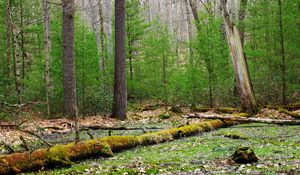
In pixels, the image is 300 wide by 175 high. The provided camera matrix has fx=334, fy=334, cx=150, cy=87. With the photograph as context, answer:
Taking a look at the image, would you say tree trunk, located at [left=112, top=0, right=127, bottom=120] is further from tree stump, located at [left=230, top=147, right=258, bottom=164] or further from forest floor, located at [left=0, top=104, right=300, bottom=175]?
tree stump, located at [left=230, top=147, right=258, bottom=164]

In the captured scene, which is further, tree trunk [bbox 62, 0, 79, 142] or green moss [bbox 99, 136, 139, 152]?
tree trunk [bbox 62, 0, 79, 142]

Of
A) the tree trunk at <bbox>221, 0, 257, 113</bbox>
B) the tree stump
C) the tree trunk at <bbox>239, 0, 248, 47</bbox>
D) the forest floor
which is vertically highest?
the tree trunk at <bbox>239, 0, 248, 47</bbox>

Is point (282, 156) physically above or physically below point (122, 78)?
below

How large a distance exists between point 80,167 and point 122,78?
1052cm

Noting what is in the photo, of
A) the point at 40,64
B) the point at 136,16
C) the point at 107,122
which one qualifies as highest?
the point at 136,16

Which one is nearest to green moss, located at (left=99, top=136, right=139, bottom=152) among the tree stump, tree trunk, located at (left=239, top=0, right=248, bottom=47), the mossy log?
the mossy log

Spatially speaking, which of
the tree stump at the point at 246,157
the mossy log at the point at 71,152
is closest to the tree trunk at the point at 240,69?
the mossy log at the point at 71,152

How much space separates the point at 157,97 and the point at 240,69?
811cm

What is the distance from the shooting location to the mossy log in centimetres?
594

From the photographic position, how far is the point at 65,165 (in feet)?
21.0

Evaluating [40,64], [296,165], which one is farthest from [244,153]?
[40,64]

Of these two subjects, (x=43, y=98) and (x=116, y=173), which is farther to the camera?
(x=43, y=98)

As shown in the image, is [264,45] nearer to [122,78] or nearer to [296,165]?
[122,78]

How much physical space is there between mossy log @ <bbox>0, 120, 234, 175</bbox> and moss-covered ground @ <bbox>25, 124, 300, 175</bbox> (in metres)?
0.25
